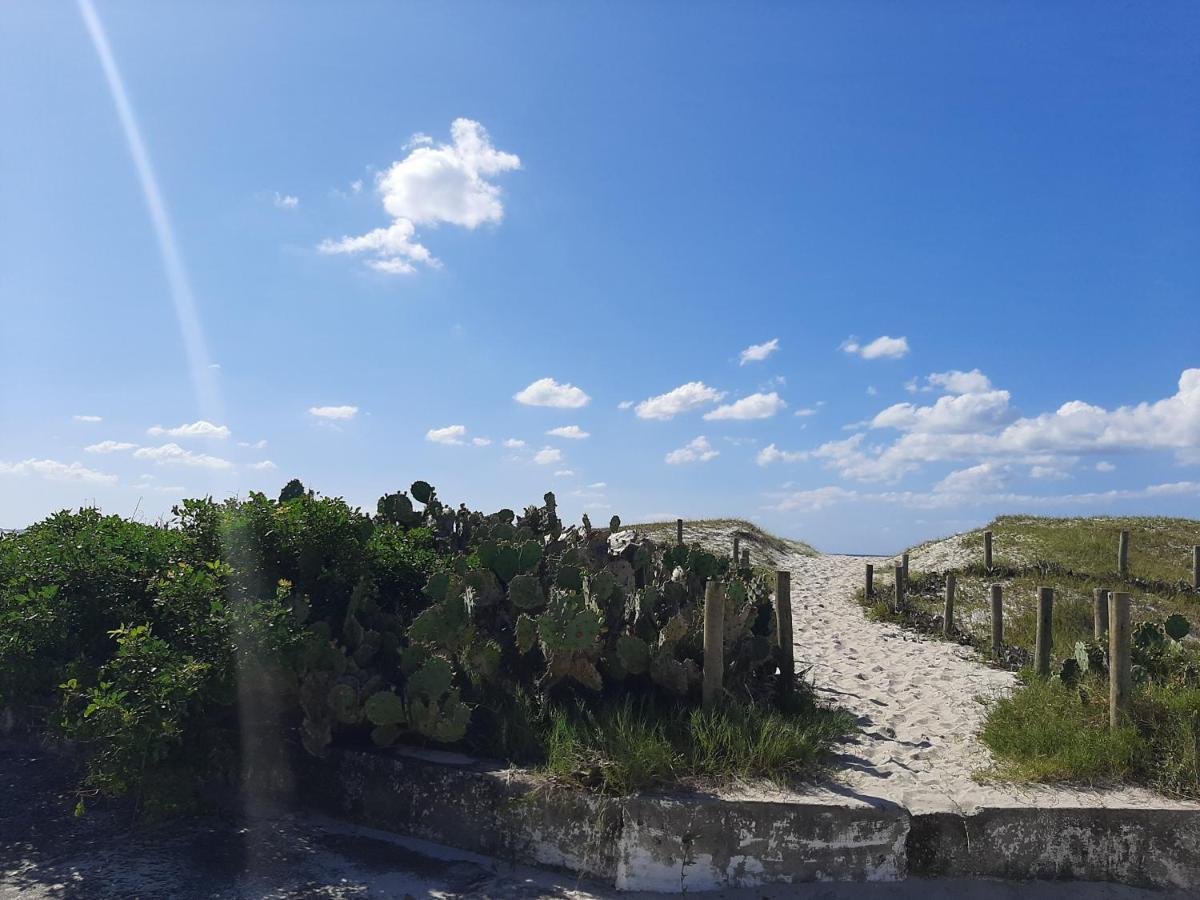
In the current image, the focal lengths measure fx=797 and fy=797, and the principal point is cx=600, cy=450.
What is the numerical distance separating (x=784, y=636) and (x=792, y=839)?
2.86 meters

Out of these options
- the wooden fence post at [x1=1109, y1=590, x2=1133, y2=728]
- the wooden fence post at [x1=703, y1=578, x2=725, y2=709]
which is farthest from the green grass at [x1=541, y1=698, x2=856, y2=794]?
the wooden fence post at [x1=1109, y1=590, x2=1133, y2=728]

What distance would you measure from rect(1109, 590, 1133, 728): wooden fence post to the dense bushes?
7.32ft

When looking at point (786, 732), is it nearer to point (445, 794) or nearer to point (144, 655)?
point (445, 794)

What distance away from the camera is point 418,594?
26.1 ft

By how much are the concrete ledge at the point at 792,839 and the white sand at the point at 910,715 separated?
0.13m

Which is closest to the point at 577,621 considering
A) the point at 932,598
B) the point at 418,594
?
the point at 418,594

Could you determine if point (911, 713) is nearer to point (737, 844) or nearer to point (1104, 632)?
point (1104, 632)

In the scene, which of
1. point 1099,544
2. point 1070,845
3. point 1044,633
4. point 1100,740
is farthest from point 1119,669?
point 1099,544

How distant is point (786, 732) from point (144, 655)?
4.42 metres

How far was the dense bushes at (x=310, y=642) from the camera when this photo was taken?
5.40 m

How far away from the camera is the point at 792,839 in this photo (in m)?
4.94

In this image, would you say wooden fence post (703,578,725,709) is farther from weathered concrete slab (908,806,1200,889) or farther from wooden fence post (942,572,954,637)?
wooden fence post (942,572,954,637)

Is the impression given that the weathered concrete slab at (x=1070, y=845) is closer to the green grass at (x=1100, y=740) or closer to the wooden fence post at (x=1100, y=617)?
the green grass at (x=1100, y=740)

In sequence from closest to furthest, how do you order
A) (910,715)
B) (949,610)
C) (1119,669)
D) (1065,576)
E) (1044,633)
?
(1119,669) → (910,715) → (1044,633) → (949,610) → (1065,576)
